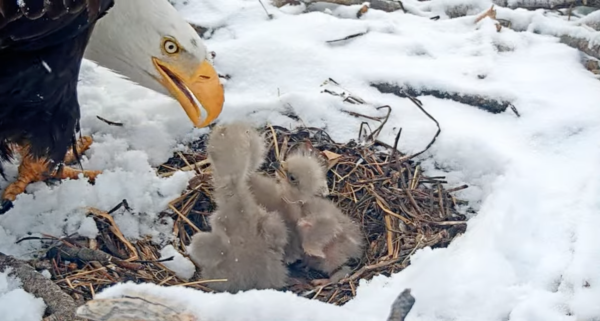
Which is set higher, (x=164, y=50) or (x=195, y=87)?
(x=164, y=50)

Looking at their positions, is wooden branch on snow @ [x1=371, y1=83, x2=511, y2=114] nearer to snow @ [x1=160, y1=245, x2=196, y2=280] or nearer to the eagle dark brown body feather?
snow @ [x1=160, y1=245, x2=196, y2=280]

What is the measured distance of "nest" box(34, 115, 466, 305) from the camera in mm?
2719

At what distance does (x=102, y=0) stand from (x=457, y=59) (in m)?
2.17

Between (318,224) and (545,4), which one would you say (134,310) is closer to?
(318,224)

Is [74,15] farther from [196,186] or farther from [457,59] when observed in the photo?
[457,59]

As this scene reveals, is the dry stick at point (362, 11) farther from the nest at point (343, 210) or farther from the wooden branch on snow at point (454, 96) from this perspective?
the nest at point (343, 210)

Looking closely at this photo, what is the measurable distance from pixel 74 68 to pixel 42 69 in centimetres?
18

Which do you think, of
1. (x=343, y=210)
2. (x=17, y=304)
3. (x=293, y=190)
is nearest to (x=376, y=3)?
(x=343, y=210)

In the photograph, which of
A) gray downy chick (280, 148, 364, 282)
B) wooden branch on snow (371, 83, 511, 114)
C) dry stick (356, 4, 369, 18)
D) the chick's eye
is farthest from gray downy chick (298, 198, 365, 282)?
dry stick (356, 4, 369, 18)

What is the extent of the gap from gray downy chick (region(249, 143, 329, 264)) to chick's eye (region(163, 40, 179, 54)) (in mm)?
629

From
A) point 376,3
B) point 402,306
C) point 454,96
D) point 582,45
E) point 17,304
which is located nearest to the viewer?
point 402,306

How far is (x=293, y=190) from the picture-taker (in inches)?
118

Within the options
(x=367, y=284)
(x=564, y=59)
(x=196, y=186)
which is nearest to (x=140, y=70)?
(x=196, y=186)

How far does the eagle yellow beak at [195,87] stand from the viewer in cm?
297
